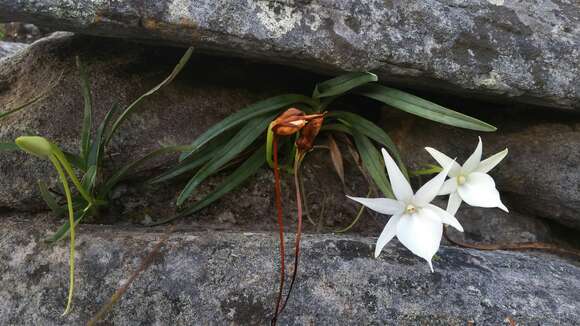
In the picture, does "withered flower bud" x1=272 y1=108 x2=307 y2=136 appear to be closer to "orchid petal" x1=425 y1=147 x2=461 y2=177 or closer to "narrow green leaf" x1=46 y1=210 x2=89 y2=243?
"orchid petal" x1=425 y1=147 x2=461 y2=177

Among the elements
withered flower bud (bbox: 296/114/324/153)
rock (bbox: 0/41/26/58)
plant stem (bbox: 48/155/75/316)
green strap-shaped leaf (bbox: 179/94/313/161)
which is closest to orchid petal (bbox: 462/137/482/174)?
withered flower bud (bbox: 296/114/324/153)

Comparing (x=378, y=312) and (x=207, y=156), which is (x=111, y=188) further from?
(x=378, y=312)

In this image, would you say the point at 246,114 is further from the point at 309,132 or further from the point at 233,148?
the point at 309,132

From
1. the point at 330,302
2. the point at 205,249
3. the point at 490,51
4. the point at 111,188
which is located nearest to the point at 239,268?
the point at 205,249

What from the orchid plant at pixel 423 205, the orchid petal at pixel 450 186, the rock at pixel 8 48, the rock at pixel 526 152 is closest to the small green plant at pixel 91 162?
the orchid plant at pixel 423 205

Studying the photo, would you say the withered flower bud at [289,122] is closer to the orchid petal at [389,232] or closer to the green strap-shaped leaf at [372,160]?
the orchid petal at [389,232]

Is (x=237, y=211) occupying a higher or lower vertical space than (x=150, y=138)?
lower
